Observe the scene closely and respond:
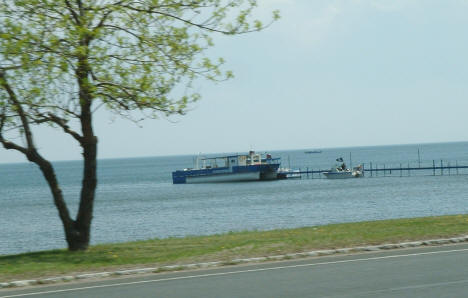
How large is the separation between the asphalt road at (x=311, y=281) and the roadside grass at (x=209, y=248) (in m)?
1.38

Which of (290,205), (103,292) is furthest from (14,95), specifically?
(290,205)

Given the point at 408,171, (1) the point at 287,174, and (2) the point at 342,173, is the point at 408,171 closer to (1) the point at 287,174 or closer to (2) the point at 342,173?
(2) the point at 342,173

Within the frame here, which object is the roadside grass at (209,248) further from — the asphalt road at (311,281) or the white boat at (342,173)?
the white boat at (342,173)

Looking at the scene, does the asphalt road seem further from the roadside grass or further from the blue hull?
the blue hull

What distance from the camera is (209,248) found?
17.3m

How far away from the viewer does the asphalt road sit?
10.9 metres

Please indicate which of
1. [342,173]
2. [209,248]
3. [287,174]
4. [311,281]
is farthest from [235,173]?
[311,281]

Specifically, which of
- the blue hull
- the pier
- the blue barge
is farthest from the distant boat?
the blue hull

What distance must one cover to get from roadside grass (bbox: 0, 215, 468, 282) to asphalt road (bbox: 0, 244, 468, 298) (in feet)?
4.54

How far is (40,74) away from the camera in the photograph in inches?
631

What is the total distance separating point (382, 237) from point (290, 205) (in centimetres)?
5048

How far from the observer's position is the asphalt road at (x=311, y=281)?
35.8ft

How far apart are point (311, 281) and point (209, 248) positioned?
564 centimetres

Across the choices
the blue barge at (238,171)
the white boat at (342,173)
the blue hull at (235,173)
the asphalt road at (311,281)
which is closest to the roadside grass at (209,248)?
the asphalt road at (311,281)
